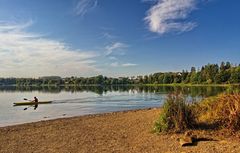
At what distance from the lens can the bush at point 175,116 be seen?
48.0 ft

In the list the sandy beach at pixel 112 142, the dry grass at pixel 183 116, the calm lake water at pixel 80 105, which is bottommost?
the calm lake water at pixel 80 105

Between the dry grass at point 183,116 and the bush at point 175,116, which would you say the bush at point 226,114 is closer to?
the dry grass at point 183,116

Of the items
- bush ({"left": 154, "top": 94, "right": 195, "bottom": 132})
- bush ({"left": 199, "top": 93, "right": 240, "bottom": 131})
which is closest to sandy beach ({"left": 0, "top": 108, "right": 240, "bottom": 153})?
bush ({"left": 154, "top": 94, "right": 195, "bottom": 132})

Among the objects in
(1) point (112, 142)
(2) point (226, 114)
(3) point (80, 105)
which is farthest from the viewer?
(3) point (80, 105)

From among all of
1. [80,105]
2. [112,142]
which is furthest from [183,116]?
[80,105]

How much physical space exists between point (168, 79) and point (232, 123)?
170 metres

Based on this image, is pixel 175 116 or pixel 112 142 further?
pixel 175 116

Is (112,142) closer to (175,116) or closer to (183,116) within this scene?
(175,116)

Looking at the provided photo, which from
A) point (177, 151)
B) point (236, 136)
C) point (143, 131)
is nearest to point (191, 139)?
point (177, 151)

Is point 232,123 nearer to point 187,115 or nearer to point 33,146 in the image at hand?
point 187,115

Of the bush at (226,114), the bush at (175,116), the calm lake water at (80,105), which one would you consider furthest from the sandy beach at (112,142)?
the calm lake water at (80,105)

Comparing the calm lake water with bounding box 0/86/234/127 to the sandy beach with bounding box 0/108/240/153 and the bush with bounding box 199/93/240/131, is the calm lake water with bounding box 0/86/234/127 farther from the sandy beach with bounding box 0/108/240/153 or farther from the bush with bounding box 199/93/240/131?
the sandy beach with bounding box 0/108/240/153

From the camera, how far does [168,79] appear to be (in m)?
182

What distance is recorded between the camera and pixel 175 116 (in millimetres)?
14648
